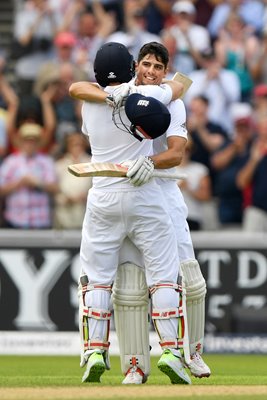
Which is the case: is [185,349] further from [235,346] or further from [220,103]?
[220,103]

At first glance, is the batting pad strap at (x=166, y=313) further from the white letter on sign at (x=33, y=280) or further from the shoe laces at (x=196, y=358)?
the white letter on sign at (x=33, y=280)

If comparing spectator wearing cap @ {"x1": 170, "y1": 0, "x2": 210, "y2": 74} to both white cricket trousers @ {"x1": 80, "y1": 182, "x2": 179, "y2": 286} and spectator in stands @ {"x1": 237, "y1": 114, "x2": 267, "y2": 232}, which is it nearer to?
spectator in stands @ {"x1": 237, "y1": 114, "x2": 267, "y2": 232}

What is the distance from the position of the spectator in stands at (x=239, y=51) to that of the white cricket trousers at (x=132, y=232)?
8.63 metres

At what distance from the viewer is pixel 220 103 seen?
1617 centimetres

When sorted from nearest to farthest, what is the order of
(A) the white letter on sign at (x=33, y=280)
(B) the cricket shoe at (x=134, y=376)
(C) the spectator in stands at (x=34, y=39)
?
(B) the cricket shoe at (x=134, y=376)
(A) the white letter on sign at (x=33, y=280)
(C) the spectator in stands at (x=34, y=39)

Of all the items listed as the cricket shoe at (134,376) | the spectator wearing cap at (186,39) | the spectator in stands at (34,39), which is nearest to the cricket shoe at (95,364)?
the cricket shoe at (134,376)

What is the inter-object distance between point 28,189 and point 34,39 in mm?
3597

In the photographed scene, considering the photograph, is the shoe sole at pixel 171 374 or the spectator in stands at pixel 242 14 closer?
the shoe sole at pixel 171 374

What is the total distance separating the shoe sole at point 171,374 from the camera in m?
7.92

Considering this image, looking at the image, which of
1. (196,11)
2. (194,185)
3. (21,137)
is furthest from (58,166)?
(196,11)

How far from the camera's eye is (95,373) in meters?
8.12

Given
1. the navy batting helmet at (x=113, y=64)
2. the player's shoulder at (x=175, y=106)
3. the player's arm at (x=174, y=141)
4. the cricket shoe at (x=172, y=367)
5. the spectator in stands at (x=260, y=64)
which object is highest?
the navy batting helmet at (x=113, y=64)

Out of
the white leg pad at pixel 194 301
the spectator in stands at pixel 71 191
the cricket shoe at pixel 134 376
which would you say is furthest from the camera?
the spectator in stands at pixel 71 191

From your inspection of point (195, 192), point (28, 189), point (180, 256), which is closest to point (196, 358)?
point (180, 256)
